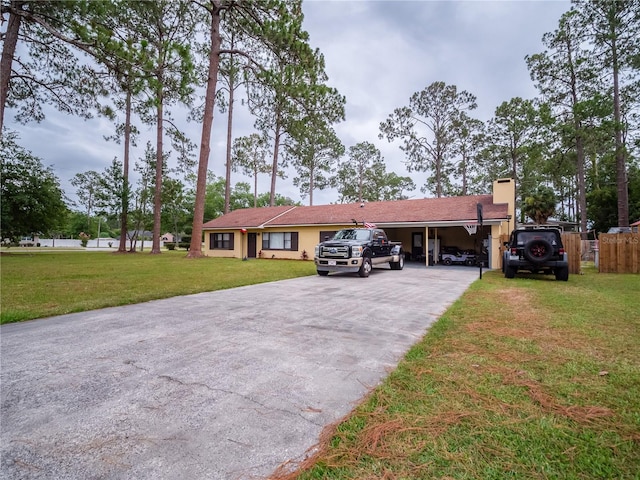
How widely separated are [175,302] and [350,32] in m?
11.6

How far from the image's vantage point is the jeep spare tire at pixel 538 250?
9922mm

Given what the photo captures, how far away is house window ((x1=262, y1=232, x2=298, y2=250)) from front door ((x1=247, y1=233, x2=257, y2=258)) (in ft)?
2.79

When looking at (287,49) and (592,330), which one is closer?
(592,330)

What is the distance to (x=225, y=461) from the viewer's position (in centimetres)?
176

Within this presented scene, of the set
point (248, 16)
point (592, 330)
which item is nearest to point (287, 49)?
point (248, 16)

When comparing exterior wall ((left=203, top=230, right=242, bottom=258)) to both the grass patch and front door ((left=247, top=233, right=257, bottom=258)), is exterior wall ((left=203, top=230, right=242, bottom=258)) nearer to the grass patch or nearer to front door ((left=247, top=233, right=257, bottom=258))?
front door ((left=247, top=233, right=257, bottom=258))

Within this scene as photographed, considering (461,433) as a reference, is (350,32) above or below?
above

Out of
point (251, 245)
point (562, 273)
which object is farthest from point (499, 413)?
point (251, 245)

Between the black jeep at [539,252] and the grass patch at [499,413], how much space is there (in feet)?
21.5

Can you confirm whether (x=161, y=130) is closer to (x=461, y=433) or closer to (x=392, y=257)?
(x=392, y=257)

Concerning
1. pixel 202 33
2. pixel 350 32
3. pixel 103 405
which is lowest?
pixel 103 405

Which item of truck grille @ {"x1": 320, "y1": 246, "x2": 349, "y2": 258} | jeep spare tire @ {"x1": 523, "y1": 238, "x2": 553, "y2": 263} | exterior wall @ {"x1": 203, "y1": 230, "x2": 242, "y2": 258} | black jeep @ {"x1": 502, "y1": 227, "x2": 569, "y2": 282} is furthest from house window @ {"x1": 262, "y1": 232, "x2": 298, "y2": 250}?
jeep spare tire @ {"x1": 523, "y1": 238, "x2": 553, "y2": 263}

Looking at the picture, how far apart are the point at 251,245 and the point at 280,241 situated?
2689 millimetres

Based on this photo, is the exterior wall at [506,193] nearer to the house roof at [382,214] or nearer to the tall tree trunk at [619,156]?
the house roof at [382,214]
